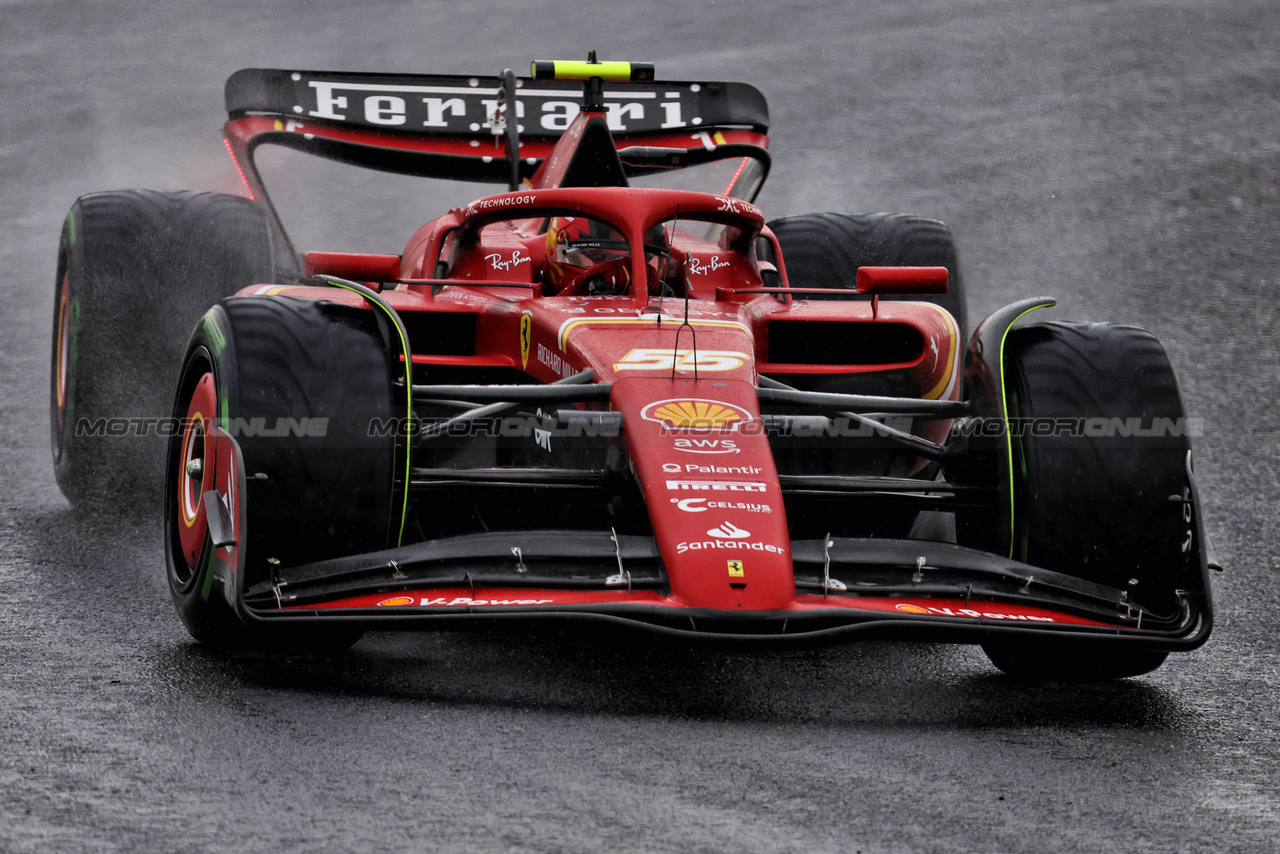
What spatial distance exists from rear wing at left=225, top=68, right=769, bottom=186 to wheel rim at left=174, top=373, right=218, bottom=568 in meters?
3.57

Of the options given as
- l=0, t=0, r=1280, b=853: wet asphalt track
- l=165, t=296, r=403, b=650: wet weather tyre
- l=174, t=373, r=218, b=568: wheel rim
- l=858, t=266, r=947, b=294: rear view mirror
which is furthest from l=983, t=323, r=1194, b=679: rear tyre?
l=174, t=373, r=218, b=568: wheel rim

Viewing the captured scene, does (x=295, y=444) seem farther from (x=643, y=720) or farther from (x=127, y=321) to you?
(x=127, y=321)

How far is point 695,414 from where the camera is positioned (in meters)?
4.68

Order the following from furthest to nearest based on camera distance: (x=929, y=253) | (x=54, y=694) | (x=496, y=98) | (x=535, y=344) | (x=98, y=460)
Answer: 1. (x=496, y=98)
2. (x=929, y=253)
3. (x=98, y=460)
4. (x=535, y=344)
5. (x=54, y=694)

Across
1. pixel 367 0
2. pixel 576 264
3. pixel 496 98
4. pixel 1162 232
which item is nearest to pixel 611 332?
pixel 576 264

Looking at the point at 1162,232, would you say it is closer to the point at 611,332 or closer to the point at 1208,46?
the point at 1208,46

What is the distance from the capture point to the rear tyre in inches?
177

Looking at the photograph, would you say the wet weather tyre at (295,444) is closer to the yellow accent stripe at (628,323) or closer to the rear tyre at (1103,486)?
the yellow accent stripe at (628,323)

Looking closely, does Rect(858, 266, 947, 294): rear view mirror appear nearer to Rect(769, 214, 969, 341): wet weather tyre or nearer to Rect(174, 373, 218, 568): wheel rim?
Rect(769, 214, 969, 341): wet weather tyre

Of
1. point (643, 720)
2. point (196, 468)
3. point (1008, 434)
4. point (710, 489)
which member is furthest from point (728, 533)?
point (196, 468)

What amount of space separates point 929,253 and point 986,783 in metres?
4.64

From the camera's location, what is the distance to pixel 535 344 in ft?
18.4

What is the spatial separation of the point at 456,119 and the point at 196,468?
433cm

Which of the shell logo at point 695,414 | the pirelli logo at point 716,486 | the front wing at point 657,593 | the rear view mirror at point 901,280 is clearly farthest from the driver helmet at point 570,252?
the front wing at point 657,593
